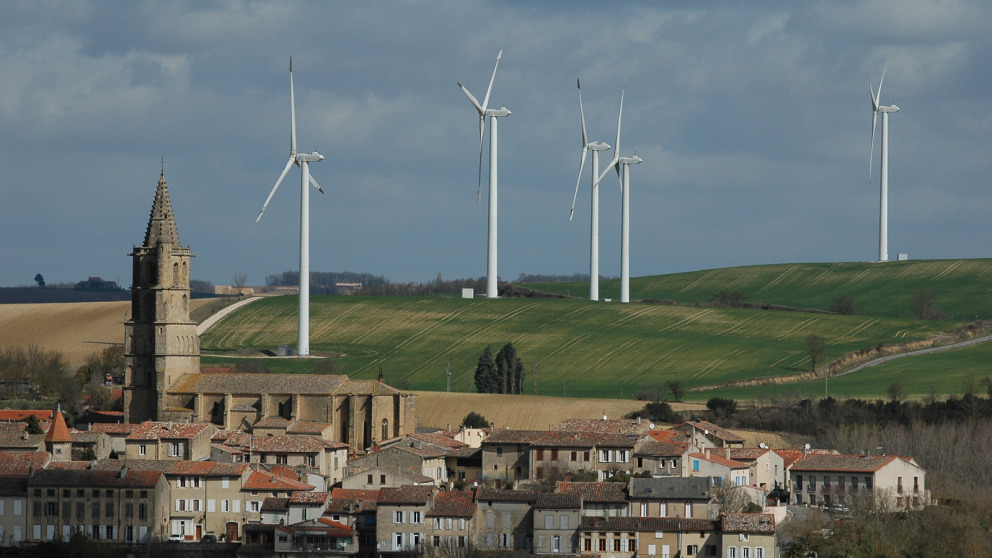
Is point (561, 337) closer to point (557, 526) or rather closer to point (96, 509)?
point (96, 509)

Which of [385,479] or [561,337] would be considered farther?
[561,337]

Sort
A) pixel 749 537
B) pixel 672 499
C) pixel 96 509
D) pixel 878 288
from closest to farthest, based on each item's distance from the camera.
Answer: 1. pixel 749 537
2. pixel 672 499
3. pixel 96 509
4. pixel 878 288

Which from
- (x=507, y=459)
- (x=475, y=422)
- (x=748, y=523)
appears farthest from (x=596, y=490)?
(x=475, y=422)

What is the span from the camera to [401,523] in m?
75.3

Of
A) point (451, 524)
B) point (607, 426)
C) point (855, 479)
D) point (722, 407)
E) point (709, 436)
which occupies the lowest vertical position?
point (451, 524)

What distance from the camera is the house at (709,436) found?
9775 cm

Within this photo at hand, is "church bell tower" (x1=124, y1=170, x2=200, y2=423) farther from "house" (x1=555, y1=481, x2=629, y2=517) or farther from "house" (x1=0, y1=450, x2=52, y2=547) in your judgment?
"house" (x1=555, y1=481, x2=629, y2=517)

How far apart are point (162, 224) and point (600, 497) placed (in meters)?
48.3

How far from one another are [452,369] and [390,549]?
69384 mm

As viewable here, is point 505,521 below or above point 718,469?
below

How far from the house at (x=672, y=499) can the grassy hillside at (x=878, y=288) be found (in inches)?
3706

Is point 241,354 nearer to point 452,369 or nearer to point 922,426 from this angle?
point 452,369

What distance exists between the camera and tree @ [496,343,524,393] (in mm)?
136625

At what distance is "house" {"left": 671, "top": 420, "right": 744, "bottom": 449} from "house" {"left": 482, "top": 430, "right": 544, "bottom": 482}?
11.2 meters
